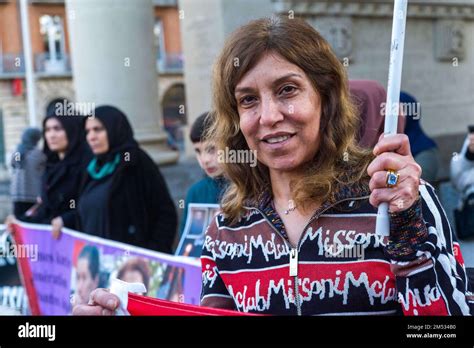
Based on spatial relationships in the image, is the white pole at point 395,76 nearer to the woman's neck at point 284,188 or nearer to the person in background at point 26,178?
the woman's neck at point 284,188

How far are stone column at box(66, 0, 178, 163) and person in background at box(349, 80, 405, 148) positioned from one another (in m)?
4.52

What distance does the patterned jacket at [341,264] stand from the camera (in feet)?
4.25

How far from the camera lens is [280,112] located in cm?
148

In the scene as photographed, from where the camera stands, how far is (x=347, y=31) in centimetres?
694

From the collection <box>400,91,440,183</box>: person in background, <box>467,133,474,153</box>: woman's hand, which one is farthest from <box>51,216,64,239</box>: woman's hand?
→ <box>467,133,474,153</box>: woman's hand

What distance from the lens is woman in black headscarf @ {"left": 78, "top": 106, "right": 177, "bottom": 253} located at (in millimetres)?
4199

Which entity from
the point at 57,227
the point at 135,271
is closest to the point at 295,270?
the point at 135,271

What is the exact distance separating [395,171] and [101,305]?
63 cm

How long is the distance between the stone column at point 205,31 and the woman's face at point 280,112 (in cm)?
489

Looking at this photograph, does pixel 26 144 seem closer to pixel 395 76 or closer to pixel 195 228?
pixel 195 228

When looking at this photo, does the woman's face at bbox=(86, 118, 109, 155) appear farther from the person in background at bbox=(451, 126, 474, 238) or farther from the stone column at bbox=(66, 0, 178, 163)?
the stone column at bbox=(66, 0, 178, 163)

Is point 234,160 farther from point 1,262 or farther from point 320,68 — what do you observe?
point 1,262
